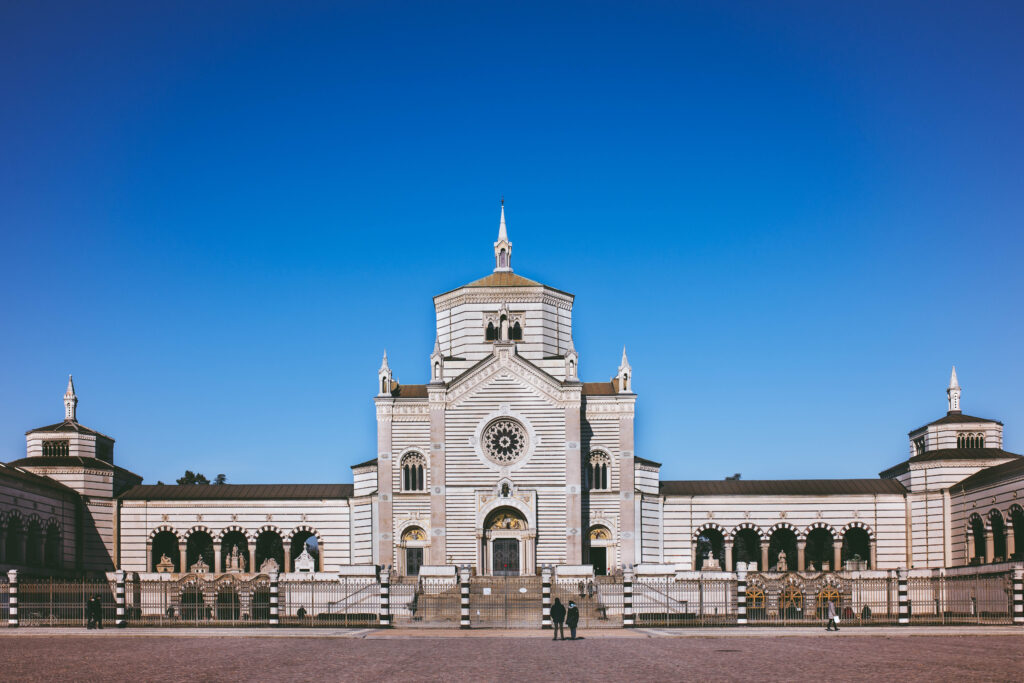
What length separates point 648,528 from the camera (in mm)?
65312

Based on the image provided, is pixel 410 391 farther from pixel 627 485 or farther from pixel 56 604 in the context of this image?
pixel 56 604

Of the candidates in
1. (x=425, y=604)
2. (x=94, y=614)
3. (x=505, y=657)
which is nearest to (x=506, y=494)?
(x=425, y=604)

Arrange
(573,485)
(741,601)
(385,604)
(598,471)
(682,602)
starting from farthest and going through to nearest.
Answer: (598,471), (573,485), (682,602), (385,604), (741,601)

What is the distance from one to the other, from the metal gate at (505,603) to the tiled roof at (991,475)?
22348mm

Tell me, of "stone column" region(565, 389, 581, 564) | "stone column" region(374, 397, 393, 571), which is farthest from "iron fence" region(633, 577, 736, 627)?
"stone column" region(374, 397, 393, 571)

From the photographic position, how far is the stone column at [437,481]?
6184 centimetres

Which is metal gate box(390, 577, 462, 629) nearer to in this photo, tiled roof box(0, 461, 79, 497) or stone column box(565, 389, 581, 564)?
stone column box(565, 389, 581, 564)

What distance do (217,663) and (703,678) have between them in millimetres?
10576

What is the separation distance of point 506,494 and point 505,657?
33.9 m

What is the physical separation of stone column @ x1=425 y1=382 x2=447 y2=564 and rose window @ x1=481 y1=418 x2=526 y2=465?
234 centimetres

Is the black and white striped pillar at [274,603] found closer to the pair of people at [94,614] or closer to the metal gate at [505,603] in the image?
the pair of people at [94,614]

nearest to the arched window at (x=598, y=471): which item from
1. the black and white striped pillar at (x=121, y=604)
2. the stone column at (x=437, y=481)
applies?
the stone column at (x=437, y=481)

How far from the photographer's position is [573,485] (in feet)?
202

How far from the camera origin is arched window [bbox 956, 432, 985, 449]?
2687 inches
